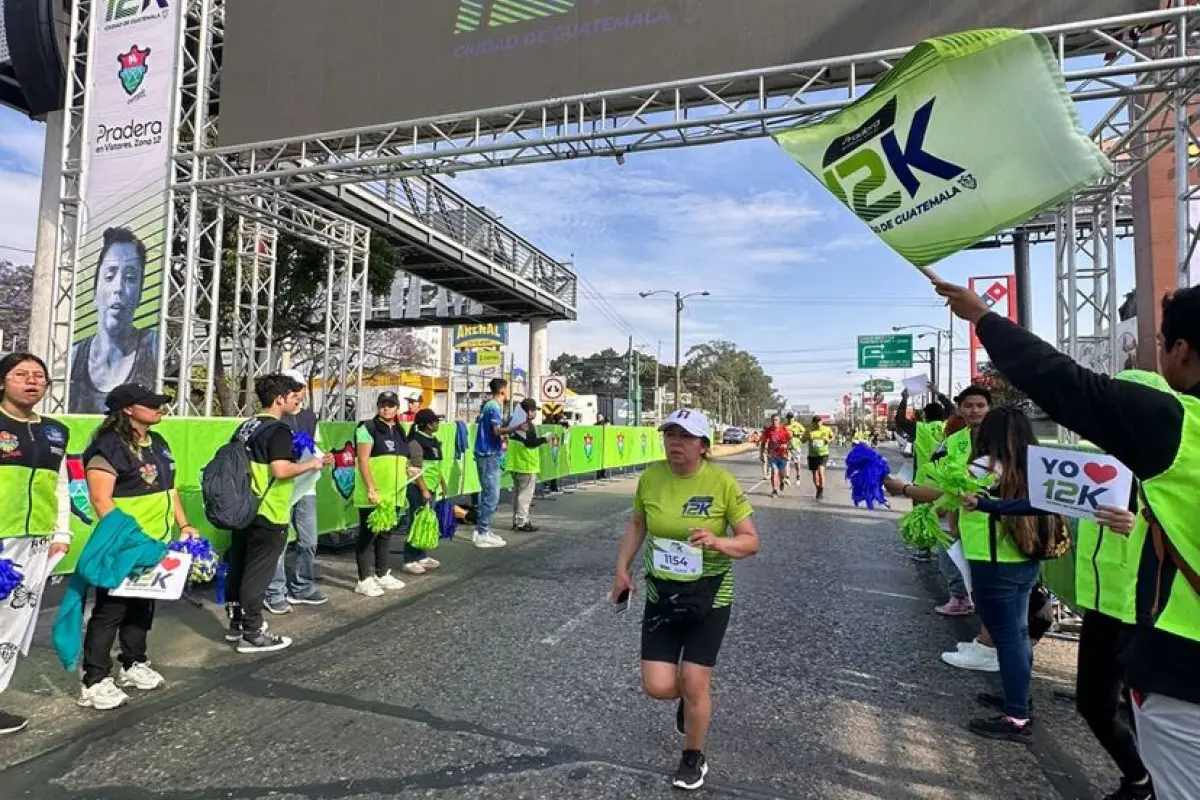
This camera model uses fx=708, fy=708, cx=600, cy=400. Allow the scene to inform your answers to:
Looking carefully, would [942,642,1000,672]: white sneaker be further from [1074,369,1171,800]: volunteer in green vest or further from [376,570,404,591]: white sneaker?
[376,570,404,591]: white sneaker

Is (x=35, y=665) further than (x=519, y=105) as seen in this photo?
No

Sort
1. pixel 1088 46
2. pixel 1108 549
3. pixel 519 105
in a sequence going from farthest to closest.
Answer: pixel 519 105, pixel 1088 46, pixel 1108 549

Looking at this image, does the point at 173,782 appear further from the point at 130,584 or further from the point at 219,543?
the point at 219,543

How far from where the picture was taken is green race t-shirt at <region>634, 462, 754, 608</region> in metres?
3.15

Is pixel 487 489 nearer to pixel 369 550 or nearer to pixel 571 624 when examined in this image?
pixel 369 550

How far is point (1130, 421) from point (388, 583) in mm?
6308

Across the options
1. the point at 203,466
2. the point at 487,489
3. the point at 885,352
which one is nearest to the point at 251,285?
the point at 487,489

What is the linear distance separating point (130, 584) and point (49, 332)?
34.5 feet

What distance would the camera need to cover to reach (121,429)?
4.03m

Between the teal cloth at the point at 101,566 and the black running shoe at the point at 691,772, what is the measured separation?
3.03 meters

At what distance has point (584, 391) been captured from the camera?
85812 mm

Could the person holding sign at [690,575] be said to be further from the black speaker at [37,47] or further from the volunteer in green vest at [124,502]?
the black speaker at [37,47]

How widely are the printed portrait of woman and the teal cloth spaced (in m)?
8.38

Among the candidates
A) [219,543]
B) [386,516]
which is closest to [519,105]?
[386,516]
